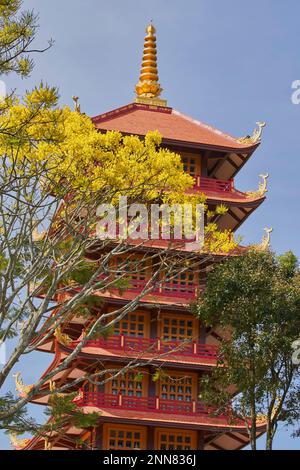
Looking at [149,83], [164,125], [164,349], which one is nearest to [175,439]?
[164,349]

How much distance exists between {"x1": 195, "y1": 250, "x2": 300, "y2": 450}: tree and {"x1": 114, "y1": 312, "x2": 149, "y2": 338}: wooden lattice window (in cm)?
313

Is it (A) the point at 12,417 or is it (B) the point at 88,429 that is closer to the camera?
(A) the point at 12,417

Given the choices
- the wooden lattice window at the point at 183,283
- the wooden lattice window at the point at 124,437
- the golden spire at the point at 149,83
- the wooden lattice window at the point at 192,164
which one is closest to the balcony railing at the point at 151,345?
the wooden lattice window at the point at 183,283

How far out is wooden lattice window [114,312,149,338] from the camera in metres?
42.9

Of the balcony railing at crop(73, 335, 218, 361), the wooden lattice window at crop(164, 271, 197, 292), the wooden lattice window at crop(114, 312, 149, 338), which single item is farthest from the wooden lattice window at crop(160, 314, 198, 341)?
the wooden lattice window at crop(164, 271, 197, 292)

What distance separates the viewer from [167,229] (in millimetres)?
33375

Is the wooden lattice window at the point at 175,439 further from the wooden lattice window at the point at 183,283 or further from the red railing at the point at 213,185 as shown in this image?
the red railing at the point at 213,185

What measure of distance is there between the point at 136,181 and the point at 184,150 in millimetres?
15611

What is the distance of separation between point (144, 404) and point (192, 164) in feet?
32.1

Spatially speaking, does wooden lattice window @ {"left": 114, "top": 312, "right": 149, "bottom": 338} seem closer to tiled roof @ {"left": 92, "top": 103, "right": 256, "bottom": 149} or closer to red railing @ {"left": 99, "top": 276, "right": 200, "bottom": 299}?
red railing @ {"left": 99, "top": 276, "right": 200, "bottom": 299}

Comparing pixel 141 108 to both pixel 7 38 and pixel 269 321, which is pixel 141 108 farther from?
pixel 7 38

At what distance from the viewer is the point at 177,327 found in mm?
43594

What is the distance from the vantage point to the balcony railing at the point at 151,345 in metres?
41.9
